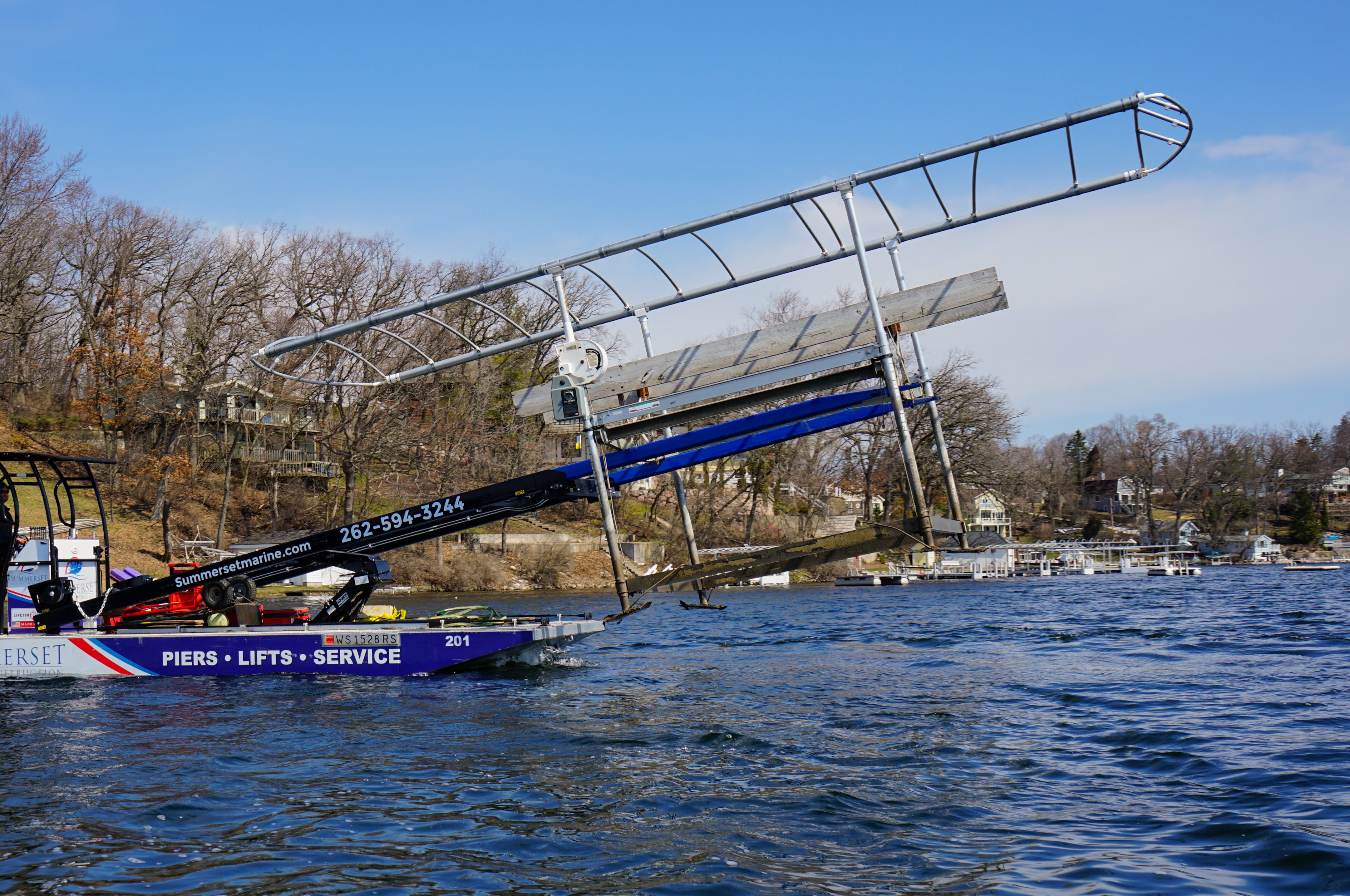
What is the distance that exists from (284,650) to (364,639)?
161 centimetres

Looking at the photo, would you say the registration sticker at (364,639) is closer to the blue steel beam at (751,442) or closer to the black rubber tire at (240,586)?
the black rubber tire at (240,586)

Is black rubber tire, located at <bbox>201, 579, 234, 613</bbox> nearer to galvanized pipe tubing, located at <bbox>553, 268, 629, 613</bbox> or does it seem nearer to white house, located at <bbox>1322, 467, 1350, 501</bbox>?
galvanized pipe tubing, located at <bbox>553, 268, 629, 613</bbox>

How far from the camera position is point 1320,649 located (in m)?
21.6

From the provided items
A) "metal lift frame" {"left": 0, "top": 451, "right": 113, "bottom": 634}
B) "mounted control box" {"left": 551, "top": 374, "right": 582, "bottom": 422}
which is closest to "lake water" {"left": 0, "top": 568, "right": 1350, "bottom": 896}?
"metal lift frame" {"left": 0, "top": 451, "right": 113, "bottom": 634}

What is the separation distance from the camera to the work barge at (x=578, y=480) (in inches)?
515

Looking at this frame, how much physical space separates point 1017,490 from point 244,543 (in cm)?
6587

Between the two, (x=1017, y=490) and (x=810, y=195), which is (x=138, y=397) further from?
(x=1017, y=490)

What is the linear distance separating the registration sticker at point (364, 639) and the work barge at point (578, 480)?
0.09 ft

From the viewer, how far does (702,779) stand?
10.8 m

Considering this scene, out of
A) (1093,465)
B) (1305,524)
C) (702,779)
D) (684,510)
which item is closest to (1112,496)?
(1093,465)

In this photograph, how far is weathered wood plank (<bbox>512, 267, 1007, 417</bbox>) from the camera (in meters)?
13.1

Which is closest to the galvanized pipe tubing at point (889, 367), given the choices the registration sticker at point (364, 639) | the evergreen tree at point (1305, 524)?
the registration sticker at point (364, 639)

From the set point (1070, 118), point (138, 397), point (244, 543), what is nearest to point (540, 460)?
point (244, 543)

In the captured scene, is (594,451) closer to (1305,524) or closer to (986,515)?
(986,515)
